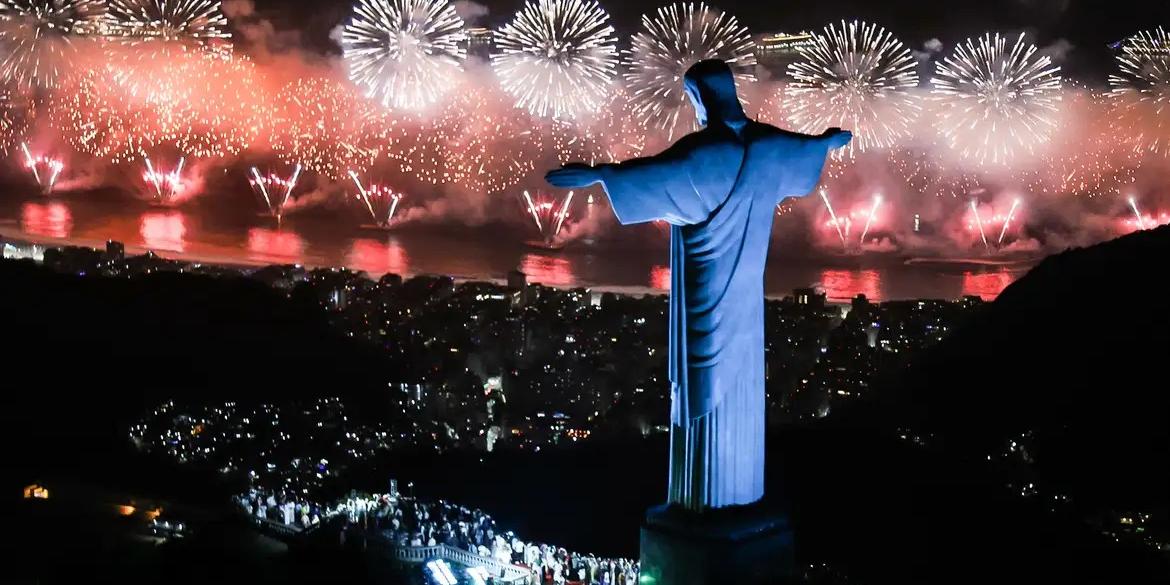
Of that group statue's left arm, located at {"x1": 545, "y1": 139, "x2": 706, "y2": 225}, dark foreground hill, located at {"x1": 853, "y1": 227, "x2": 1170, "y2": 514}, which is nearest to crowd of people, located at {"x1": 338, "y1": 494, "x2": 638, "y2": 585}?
statue's left arm, located at {"x1": 545, "y1": 139, "x2": 706, "y2": 225}

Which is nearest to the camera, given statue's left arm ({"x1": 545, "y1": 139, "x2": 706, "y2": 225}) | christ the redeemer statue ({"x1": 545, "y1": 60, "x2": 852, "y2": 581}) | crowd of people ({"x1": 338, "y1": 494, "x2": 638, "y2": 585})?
statue's left arm ({"x1": 545, "y1": 139, "x2": 706, "y2": 225})

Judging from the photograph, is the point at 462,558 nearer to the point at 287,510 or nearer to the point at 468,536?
the point at 468,536

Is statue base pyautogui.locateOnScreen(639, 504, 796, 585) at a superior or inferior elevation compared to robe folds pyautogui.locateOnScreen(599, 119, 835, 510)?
inferior

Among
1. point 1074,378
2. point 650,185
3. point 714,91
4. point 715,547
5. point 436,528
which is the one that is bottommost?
point 436,528

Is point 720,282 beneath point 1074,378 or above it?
above

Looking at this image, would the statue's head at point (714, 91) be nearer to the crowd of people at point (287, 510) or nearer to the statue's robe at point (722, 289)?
the statue's robe at point (722, 289)

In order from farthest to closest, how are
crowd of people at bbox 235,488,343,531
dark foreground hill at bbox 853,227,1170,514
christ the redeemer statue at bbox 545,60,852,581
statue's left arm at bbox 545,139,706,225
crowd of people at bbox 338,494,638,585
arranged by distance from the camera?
dark foreground hill at bbox 853,227,1170,514, crowd of people at bbox 235,488,343,531, crowd of people at bbox 338,494,638,585, christ the redeemer statue at bbox 545,60,852,581, statue's left arm at bbox 545,139,706,225

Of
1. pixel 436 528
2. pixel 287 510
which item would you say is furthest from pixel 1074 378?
pixel 287 510

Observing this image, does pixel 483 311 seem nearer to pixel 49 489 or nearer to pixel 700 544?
pixel 49 489

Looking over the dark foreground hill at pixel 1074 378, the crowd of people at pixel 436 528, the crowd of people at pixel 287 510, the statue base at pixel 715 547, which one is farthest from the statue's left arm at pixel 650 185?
the dark foreground hill at pixel 1074 378

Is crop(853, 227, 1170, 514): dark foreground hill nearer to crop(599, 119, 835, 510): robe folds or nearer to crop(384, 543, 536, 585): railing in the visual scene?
crop(599, 119, 835, 510): robe folds
